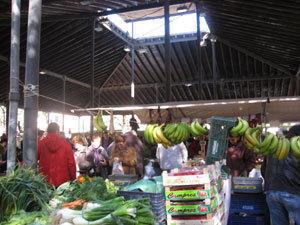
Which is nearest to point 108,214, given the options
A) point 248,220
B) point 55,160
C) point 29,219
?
point 29,219

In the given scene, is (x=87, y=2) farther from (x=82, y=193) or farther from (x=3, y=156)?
(x=82, y=193)

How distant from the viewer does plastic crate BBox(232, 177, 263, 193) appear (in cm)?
530

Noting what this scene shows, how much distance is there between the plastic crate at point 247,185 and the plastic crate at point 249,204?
0.07m

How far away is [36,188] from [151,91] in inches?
603

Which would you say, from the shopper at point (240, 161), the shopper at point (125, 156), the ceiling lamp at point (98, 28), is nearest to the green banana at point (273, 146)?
the shopper at point (240, 161)

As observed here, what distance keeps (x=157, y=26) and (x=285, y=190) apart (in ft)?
38.1

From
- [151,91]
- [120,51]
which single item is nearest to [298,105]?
[120,51]

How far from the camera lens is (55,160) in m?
5.96

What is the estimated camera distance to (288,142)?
4.37 m

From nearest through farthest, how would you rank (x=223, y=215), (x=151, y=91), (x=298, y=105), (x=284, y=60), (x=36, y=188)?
1. (x=36, y=188)
2. (x=223, y=215)
3. (x=298, y=105)
4. (x=284, y=60)
5. (x=151, y=91)

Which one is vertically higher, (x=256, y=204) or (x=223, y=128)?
(x=223, y=128)

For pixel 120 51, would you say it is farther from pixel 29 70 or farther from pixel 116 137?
pixel 29 70

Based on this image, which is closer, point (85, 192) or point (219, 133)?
point (85, 192)

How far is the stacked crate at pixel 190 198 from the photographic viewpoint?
4.04m
